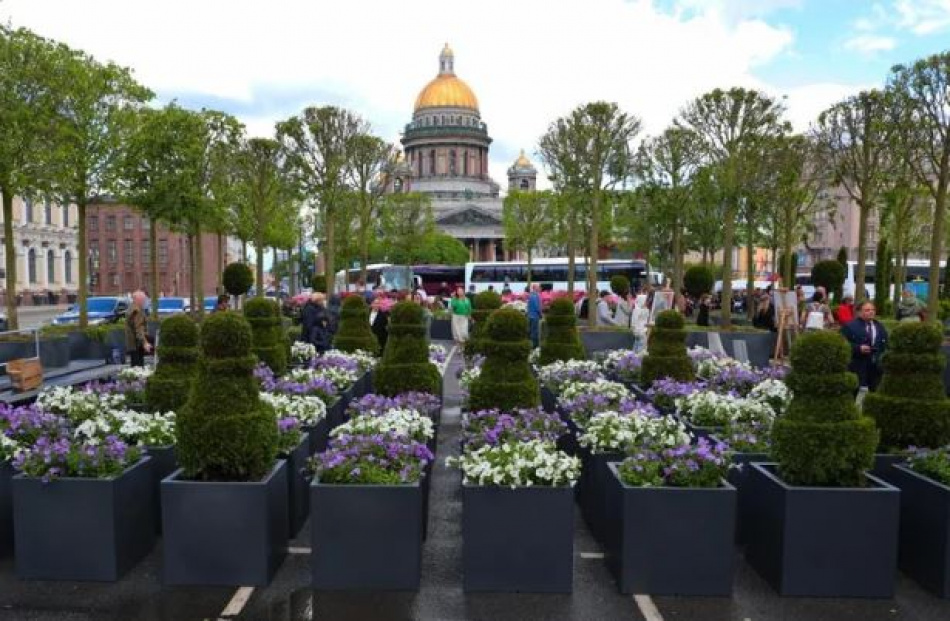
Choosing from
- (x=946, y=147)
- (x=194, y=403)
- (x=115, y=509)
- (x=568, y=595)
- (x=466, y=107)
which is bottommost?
(x=568, y=595)

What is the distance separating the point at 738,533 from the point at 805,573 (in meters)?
1.28

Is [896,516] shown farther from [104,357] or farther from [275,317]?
[104,357]

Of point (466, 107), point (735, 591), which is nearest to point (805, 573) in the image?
point (735, 591)

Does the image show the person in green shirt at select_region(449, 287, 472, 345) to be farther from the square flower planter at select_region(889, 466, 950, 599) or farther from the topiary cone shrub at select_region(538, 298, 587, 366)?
the square flower planter at select_region(889, 466, 950, 599)

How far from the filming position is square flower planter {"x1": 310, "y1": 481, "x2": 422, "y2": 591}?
18.2 ft

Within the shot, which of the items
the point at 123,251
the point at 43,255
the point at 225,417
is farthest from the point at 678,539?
the point at 123,251

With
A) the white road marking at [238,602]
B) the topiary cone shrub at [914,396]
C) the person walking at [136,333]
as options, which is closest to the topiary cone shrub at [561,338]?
the topiary cone shrub at [914,396]

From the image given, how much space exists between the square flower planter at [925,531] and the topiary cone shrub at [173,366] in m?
6.58

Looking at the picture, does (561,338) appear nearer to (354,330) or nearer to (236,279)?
(354,330)

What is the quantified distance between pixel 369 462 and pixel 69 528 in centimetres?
222

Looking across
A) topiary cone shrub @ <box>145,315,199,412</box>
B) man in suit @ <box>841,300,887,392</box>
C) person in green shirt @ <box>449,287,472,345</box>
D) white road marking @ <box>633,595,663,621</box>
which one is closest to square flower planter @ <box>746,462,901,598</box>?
white road marking @ <box>633,595,663,621</box>

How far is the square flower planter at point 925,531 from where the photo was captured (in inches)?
219

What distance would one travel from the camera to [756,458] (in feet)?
22.8

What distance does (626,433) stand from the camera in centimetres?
675
